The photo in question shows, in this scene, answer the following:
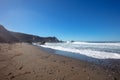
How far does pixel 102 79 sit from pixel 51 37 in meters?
179

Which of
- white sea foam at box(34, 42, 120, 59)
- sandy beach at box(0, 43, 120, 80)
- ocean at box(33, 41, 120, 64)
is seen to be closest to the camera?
sandy beach at box(0, 43, 120, 80)

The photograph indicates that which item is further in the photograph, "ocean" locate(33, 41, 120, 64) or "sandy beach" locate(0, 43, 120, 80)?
"ocean" locate(33, 41, 120, 64)

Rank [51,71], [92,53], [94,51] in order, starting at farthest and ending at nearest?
[94,51] < [92,53] < [51,71]

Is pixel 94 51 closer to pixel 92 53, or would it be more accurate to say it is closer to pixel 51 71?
pixel 92 53

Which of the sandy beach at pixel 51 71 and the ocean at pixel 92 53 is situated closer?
the sandy beach at pixel 51 71

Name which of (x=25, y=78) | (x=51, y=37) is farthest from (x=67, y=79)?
(x=51, y=37)

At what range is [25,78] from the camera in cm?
481

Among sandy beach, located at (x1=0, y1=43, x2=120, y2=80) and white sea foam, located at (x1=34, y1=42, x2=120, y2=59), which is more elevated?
white sea foam, located at (x1=34, y1=42, x2=120, y2=59)

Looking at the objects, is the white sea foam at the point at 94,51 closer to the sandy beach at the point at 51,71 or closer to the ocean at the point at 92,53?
the ocean at the point at 92,53

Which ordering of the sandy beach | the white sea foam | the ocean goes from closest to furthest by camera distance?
the sandy beach → the ocean → the white sea foam

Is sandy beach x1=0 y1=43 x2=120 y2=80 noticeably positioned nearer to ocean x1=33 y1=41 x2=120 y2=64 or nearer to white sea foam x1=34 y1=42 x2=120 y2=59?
ocean x1=33 y1=41 x2=120 y2=64

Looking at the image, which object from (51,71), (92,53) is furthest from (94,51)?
(51,71)

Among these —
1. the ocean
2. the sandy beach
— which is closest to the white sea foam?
the ocean

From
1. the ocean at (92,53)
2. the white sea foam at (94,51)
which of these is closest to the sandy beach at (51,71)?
the ocean at (92,53)
